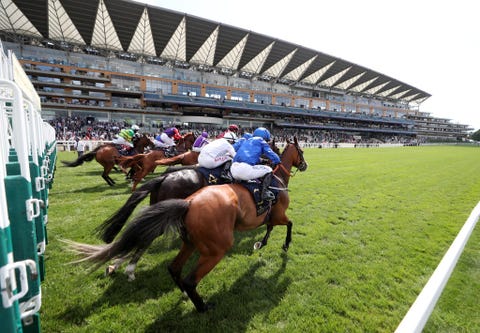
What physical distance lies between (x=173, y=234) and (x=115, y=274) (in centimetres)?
156

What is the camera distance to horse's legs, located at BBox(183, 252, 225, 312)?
2.65 m

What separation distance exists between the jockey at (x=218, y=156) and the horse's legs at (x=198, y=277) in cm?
187

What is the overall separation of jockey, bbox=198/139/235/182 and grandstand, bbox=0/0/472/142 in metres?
39.1

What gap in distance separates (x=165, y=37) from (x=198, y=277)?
1769 inches

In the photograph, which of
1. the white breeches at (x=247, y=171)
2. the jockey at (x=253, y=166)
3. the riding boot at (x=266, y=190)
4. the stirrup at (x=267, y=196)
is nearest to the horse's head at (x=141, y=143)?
the jockey at (x=253, y=166)

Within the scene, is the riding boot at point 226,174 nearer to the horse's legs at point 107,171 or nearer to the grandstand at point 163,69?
the horse's legs at point 107,171

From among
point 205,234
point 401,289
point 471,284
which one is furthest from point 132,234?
point 471,284

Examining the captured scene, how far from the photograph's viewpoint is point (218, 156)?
14.3 feet

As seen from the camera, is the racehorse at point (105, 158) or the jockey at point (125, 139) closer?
the racehorse at point (105, 158)

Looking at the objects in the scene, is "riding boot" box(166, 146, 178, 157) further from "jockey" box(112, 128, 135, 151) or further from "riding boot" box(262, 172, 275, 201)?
"riding boot" box(262, 172, 275, 201)

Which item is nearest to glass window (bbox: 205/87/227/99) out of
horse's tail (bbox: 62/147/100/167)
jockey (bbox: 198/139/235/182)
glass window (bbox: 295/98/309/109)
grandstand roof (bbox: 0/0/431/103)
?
grandstand roof (bbox: 0/0/431/103)

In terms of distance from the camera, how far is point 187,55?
45.0 metres

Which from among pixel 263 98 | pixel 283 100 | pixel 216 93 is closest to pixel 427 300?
pixel 216 93

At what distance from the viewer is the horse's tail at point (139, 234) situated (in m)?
2.56
